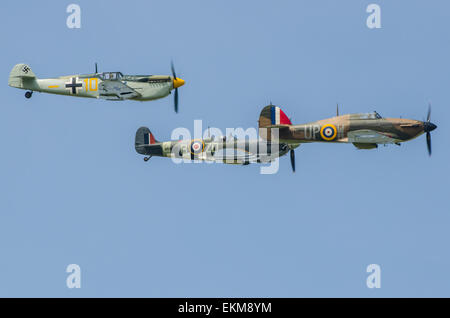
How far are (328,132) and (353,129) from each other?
47.2 inches

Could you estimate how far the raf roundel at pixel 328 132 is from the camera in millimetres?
46688

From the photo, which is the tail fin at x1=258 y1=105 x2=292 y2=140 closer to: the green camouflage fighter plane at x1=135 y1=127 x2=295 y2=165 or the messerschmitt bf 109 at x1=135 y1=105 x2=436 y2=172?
the messerschmitt bf 109 at x1=135 y1=105 x2=436 y2=172

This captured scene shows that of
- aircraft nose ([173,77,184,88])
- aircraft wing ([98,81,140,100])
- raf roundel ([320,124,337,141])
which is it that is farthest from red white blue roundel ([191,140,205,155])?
raf roundel ([320,124,337,141])

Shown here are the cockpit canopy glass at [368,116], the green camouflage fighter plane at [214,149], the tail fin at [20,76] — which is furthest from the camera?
the green camouflage fighter plane at [214,149]

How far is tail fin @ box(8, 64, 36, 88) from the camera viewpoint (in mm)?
49094

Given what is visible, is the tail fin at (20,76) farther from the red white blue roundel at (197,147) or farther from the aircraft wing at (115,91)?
the red white blue roundel at (197,147)

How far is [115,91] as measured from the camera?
155 ft

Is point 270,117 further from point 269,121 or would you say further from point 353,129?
point 353,129

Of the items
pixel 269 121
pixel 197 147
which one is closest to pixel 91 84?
pixel 197 147

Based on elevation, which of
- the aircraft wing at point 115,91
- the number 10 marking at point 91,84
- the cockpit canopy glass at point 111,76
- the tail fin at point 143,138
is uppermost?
the cockpit canopy glass at point 111,76

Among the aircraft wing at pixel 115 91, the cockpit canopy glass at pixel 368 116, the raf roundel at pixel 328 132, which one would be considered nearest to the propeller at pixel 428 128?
the cockpit canopy glass at pixel 368 116
